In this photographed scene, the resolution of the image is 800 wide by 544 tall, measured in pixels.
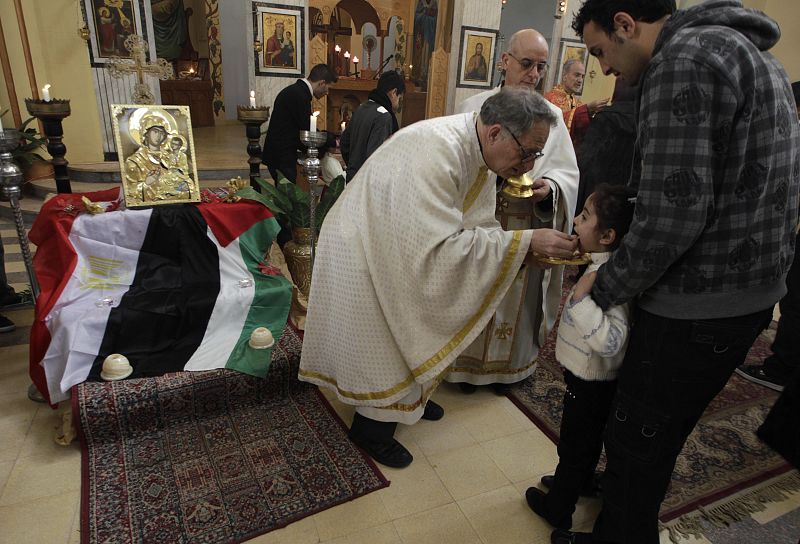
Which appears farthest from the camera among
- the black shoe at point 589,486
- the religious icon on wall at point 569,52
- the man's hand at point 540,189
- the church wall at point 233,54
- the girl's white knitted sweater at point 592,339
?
the church wall at point 233,54

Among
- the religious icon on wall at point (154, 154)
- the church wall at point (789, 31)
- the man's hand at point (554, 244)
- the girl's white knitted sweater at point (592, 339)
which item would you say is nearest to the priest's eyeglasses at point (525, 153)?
the man's hand at point (554, 244)

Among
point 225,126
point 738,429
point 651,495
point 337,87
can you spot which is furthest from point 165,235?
point 225,126

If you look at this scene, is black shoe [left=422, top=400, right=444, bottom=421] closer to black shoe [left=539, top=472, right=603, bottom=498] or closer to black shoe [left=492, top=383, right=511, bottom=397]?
black shoe [left=492, top=383, right=511, bottom=397]

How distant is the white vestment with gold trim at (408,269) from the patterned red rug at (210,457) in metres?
0.37

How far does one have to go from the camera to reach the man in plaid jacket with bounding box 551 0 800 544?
3.75ft

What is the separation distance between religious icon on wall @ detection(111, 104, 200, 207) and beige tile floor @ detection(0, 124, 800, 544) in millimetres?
1244

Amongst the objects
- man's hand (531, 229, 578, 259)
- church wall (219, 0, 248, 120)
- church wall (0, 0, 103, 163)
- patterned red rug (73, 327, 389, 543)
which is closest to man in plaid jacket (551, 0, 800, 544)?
man's hand (531, 229, 578, 259)

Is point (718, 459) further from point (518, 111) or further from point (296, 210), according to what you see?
point (296, 210)

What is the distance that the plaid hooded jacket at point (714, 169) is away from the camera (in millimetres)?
1131

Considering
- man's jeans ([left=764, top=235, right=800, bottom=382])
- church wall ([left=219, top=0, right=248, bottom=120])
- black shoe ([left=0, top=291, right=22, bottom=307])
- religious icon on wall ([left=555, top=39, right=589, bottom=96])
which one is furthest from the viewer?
church wall ([left=219, top=0, right=248, bottom=120])

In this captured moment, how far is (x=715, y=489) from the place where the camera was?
2.34 meters

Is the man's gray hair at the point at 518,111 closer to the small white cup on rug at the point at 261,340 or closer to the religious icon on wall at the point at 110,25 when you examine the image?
the small white cup on rug at the point at 261,340

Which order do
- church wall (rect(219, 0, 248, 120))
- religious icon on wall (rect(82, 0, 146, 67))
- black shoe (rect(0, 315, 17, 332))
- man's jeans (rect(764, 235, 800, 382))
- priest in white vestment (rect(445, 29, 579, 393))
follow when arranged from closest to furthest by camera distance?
priest in white vestment (rect(445, 29, 579, 393)) → man's jeans (rect(764, 235, 800, 382)) → black shoe (rect(0, 315, 17, 332)) → religious icon on wall (rect(82, 0, 146, 67)) → church wall (rect(219, 0, 248, 120))

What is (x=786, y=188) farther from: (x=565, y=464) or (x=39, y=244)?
(x=39, y=244)
